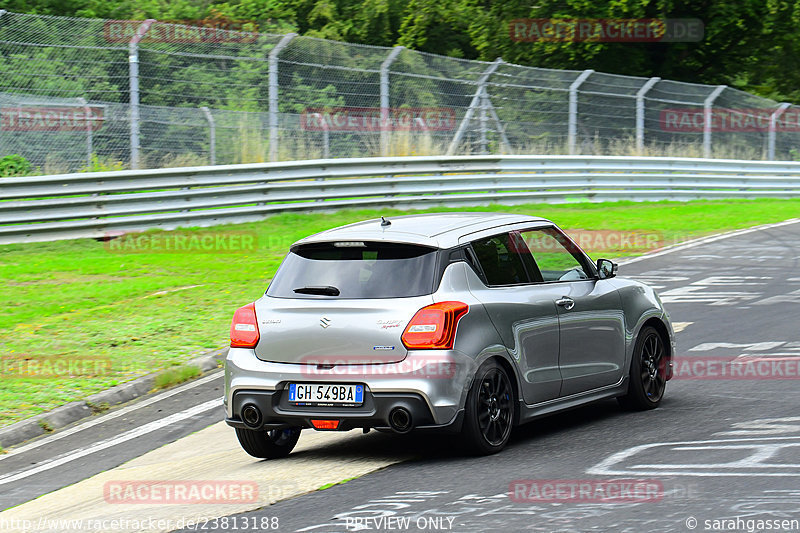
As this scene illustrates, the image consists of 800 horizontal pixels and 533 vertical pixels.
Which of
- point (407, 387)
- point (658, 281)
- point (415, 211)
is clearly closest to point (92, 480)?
point (407, 387)

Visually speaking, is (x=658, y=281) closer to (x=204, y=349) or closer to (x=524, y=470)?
(x=204, y=349)

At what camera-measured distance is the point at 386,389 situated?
22.7ft

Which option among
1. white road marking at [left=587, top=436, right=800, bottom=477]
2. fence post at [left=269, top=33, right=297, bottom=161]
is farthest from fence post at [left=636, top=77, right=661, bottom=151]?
white road marking at [left=587, top=436, right=800, bottom=477]

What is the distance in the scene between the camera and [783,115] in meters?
33.3

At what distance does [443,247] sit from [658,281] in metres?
8.62

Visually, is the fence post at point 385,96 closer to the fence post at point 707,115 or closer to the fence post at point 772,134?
the fence post at point 707,115

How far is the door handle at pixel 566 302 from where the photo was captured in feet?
26.2

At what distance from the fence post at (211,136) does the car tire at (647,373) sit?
42.0 ft

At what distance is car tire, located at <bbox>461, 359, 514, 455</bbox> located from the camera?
7.04 metres
